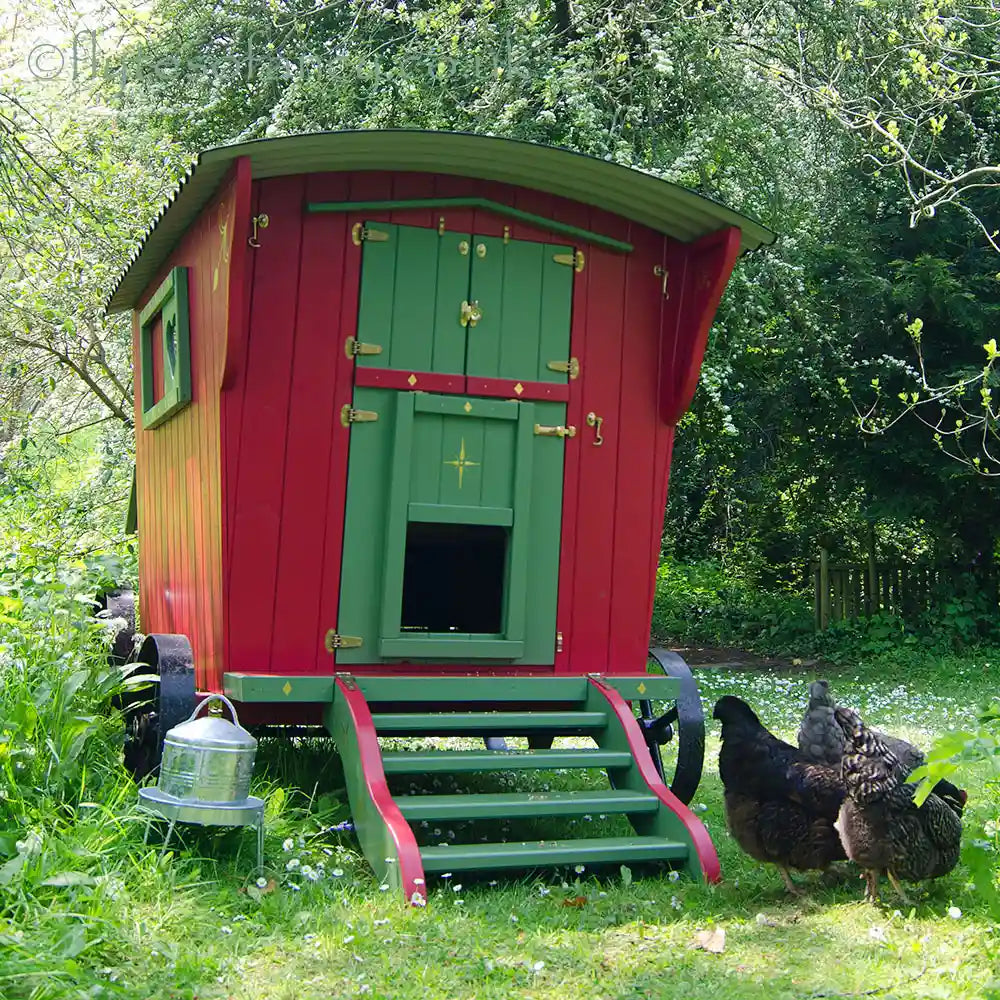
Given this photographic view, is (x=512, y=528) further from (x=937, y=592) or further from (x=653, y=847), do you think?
(x=937, y=592)

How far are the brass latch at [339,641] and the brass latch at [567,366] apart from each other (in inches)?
65.2

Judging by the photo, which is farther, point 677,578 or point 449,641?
point 677,578

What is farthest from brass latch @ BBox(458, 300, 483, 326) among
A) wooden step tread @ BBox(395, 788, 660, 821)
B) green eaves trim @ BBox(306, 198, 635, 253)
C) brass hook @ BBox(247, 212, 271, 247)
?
→ wooden step tread @ BBox(395, 788, 660, 821)

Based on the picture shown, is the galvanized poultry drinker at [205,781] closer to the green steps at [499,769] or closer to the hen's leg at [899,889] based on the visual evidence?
the green steps at [499,769]

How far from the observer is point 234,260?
17.2 feet

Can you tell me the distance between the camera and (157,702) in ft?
17.5

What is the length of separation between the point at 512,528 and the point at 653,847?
1.67 metres

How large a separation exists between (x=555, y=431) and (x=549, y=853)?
6.87 feet

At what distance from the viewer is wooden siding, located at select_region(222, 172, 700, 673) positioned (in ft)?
17.9

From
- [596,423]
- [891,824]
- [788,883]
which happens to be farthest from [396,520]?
[891,824]

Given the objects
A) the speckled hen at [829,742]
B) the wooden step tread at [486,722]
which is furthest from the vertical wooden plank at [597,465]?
the speckled hen at [829,742]

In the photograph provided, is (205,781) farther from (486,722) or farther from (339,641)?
(486,722)

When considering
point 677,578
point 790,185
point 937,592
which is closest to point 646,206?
point 790,185

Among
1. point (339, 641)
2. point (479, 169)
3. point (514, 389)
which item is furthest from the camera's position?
point (514, 389)
